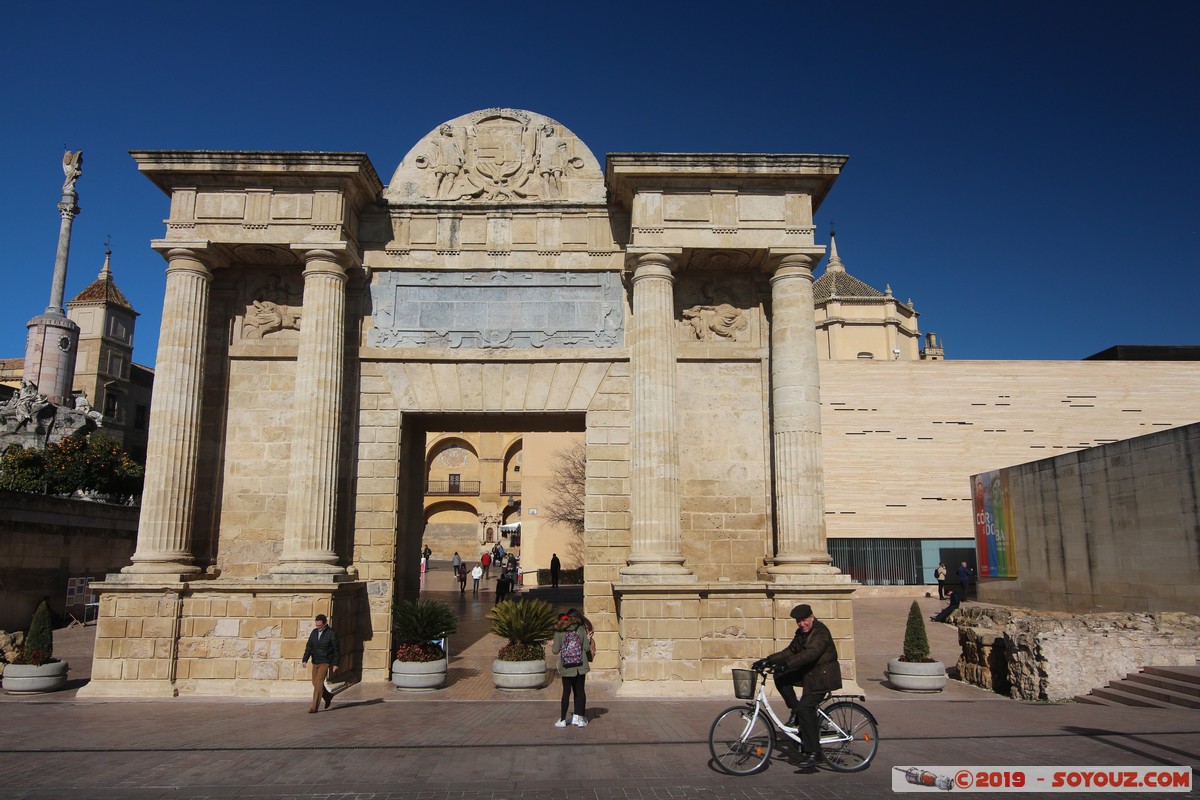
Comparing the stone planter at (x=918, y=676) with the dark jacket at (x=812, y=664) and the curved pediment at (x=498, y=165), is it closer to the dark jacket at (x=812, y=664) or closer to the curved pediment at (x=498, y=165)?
the dark jacket at (x=812, y=664)

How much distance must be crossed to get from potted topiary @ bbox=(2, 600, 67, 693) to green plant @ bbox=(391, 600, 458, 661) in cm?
511

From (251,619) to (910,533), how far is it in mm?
28961

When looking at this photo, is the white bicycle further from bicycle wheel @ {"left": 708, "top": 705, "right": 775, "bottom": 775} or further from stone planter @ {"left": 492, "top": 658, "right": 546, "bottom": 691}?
stone planter @ {"left": 492, "top": 658, "right": 546, "bottom": 691}

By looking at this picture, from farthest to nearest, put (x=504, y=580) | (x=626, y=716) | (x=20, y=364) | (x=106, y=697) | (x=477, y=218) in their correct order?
(x=20, y=364)
(x=504, y=580)
(x=477, y=218)
(x=106, y=697)
(x=626, y=716)

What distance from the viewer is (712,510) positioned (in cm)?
1430

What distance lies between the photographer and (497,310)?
14.8 meters

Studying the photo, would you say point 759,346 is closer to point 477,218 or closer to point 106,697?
point 477,218

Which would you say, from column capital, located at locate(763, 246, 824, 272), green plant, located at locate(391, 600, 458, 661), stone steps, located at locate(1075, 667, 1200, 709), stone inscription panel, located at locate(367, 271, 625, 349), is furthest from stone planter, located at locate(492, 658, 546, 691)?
stone steps, located at locate(1075, 667, 1200, 709)

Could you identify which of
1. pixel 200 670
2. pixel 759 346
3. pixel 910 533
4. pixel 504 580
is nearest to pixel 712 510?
pixel 759 346

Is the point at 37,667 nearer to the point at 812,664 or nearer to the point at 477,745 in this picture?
the point at 477,745

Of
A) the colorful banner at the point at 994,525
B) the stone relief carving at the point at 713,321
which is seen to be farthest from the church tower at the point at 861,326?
the stone relief carving at the point at 713,321

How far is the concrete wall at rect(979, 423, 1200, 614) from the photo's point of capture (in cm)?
1680

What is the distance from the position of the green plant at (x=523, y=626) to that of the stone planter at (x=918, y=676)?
218 inches

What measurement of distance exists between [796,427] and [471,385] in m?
5.50
